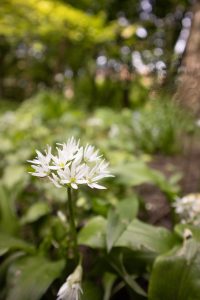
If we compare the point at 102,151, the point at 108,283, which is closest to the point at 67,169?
the point at 108,283

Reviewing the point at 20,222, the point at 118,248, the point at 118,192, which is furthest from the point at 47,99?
the point at 118,248

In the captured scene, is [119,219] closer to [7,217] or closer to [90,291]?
[90,291]

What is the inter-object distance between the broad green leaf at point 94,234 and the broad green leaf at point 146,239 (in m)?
0.06

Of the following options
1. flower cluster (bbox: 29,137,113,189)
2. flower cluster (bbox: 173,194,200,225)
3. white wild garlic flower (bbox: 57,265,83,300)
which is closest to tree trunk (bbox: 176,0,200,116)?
flower cluster (bbox: 173,194,200,225)

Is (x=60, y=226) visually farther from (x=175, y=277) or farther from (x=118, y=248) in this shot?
(x=175, y=277)

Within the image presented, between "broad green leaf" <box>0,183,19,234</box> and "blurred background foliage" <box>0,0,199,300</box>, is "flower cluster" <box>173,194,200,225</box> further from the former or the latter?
"broad green leaf" <box>0,183,19,234</box>

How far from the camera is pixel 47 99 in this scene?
14.1 ft

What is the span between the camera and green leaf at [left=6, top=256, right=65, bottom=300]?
3.18 ft

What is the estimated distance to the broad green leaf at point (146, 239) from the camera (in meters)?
1.05

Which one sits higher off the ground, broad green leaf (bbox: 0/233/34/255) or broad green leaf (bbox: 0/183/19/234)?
broad green leaf (bbox: 0/183/19/234)

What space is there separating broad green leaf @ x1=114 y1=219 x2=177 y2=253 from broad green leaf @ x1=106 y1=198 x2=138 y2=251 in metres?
0.04

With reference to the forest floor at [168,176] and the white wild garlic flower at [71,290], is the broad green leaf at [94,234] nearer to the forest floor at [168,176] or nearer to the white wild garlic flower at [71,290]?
the white wild garlic flower at [71,290]

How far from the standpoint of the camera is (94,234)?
1.12 m

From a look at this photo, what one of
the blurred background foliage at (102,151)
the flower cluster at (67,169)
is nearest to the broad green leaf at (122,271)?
the blurred background foliage at (102,151)
